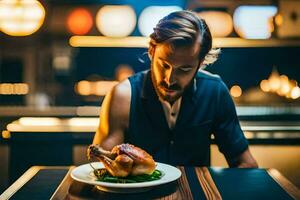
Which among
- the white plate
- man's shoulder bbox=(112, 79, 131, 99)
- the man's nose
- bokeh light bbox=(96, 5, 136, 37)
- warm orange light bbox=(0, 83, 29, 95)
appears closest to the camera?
the white plate

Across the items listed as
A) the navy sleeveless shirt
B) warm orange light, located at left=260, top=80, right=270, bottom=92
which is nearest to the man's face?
the navy sleeveless shirt

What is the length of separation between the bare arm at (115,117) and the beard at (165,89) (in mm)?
175

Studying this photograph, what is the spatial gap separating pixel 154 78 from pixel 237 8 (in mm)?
2755

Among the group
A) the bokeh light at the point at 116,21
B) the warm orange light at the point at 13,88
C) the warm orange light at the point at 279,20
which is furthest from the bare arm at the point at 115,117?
the warm orange light at the point at 13,88

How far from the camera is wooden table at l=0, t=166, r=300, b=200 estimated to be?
1.75 metres

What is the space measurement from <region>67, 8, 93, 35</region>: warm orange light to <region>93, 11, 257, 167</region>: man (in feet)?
9.20

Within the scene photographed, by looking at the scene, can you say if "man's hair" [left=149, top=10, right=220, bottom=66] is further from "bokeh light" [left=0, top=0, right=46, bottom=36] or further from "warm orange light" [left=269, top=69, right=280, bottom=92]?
"warm orange light" [left=269, top=69, right=280, bottom=92]

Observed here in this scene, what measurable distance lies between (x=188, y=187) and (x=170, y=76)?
2.91 feet

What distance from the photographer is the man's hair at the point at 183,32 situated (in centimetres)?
266

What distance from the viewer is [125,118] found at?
9.27 ft

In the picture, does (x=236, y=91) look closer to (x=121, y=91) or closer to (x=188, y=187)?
(x=121, y=91)

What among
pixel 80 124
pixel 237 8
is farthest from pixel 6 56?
pixel 237 8

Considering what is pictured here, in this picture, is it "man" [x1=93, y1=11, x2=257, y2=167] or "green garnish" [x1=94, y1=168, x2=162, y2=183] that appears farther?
"man" [x1=93, y1=11, x2=257, y2=167]

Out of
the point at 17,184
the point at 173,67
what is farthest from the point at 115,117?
the point at 17,184
